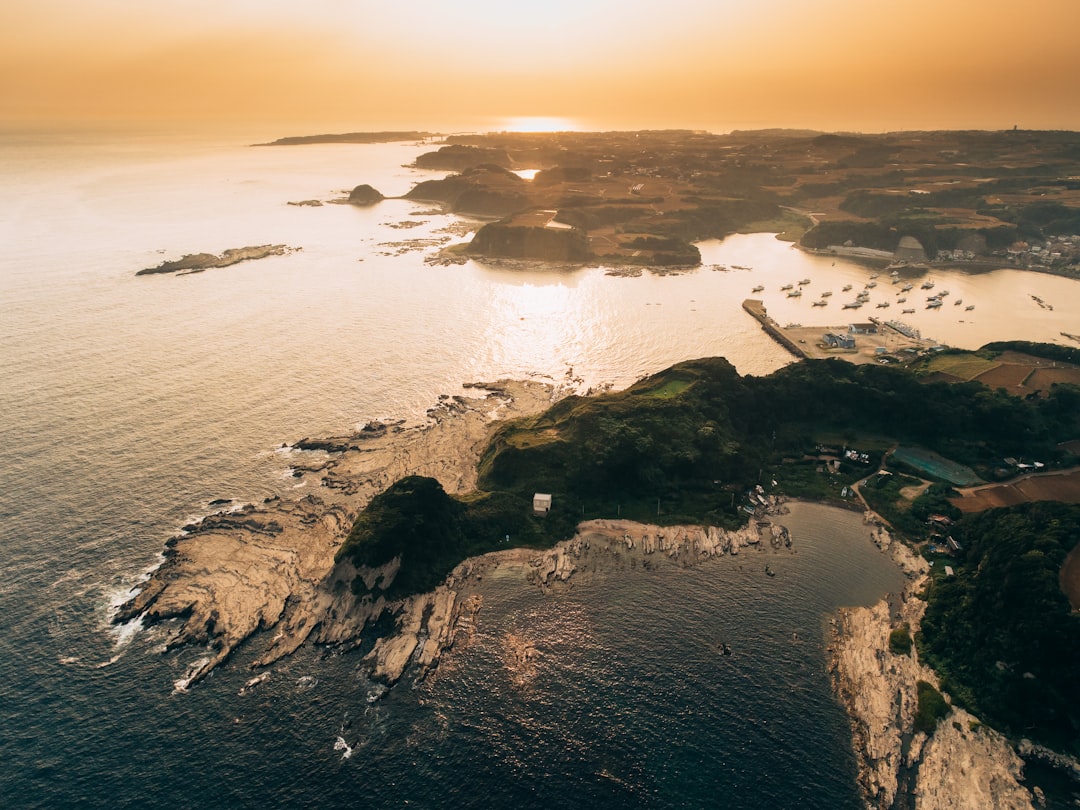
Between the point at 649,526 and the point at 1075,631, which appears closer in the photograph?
the point at 1075,631

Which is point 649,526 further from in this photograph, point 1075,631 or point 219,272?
point 219,272

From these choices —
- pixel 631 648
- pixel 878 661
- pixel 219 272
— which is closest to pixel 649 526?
pixel 631 648

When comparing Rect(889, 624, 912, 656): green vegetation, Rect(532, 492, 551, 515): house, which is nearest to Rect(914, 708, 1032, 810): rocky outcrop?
Rect(889, 624, 912, 656): green vegetation

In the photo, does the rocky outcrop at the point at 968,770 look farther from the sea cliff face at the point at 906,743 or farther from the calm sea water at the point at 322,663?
the calm sea water at the point at 322,663

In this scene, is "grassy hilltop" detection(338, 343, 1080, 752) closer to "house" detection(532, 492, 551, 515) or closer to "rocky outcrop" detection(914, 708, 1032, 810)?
"house" detection(532, 492, 551, 515)

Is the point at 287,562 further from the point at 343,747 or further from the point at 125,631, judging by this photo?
the point at 343,747

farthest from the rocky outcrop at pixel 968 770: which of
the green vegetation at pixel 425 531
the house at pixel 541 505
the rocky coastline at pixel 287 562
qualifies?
the rocky coastline at pixel 287 562

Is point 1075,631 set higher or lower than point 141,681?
higher

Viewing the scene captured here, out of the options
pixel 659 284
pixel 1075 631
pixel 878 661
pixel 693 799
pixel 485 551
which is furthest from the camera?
pixel 659 284
